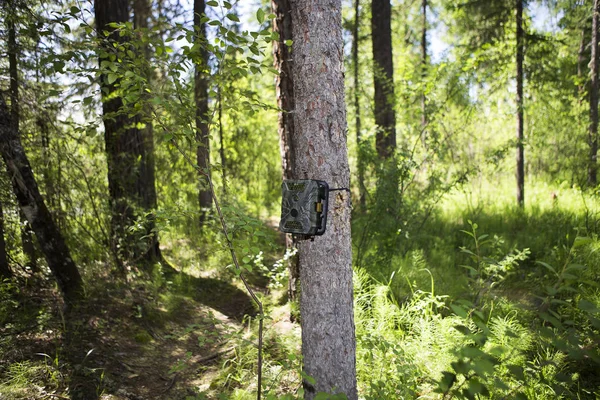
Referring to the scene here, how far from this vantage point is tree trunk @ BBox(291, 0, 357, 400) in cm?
208

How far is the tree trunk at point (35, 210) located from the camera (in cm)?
354

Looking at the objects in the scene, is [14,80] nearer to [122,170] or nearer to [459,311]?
[122,170]

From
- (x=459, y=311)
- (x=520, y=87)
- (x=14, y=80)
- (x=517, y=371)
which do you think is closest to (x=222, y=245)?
(x=459, y=311)

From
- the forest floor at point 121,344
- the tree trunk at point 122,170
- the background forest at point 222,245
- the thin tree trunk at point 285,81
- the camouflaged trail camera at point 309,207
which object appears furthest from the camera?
the tree trunk at point 122,170

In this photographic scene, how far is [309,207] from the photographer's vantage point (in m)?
2.04

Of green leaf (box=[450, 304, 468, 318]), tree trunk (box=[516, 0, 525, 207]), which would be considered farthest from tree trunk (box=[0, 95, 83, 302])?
tree trunk (box=[516, 0, 525, 207])

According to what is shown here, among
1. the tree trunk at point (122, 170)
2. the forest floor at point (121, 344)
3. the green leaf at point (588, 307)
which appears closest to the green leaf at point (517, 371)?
the green leaf at point (588, 307)

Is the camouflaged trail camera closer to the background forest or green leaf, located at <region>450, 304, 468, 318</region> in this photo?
the background forest

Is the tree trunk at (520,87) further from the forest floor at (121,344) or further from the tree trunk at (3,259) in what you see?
the tree trunk at (3,259)

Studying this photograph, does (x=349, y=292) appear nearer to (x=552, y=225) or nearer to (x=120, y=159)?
(x=120, y=159)

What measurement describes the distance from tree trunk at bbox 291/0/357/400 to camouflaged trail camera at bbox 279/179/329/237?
3.1 inches

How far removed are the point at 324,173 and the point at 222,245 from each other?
972 mm

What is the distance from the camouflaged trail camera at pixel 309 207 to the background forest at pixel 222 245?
1.02 feet

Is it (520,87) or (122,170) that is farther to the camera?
(520,87)
